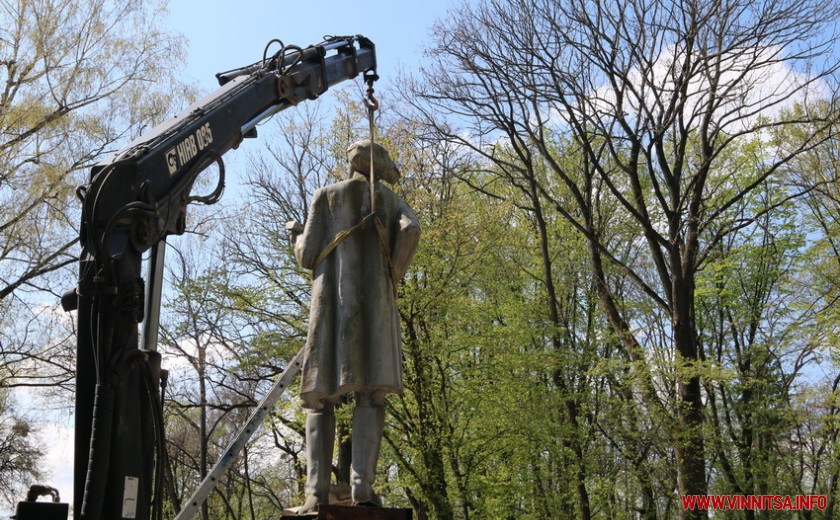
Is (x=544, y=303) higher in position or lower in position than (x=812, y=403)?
higher

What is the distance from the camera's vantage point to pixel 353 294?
591cm

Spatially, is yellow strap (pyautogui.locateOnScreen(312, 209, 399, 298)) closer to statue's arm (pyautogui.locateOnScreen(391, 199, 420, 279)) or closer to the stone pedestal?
statue's arm (pyautogui.locateOnScreen(391, 199, 420, 279))

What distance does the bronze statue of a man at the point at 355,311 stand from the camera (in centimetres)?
560

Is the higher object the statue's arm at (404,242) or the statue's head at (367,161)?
the statue's head at (367,161)

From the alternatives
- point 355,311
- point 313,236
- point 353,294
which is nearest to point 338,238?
point 313,236

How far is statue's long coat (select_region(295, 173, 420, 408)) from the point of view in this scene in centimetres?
570

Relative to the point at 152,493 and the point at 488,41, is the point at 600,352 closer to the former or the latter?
the point at 488,41

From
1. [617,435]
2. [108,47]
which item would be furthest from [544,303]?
[108,47]

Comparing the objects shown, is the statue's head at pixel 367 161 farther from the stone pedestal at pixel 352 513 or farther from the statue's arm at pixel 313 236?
the stone pedestal at pixel 352 513

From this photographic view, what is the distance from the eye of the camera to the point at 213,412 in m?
30.9

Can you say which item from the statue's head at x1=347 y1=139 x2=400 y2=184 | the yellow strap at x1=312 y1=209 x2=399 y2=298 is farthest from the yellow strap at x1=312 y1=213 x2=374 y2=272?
the statue's head at x1=347 y1=139 x2=400 y2=184

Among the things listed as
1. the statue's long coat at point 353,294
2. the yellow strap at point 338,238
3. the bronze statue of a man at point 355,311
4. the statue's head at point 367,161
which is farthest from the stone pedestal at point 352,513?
the statue's head at point 367,161

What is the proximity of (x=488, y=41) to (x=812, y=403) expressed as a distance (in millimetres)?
11657

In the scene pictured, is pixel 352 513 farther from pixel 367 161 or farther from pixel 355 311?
pixel 367 161
